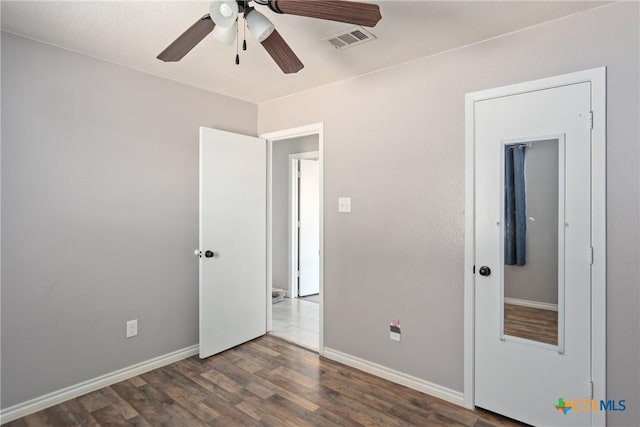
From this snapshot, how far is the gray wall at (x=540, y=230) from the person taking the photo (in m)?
2.06

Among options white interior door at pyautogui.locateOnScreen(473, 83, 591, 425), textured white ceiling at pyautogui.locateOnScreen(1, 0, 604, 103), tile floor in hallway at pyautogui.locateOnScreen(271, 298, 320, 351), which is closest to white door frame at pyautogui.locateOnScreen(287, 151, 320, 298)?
tile floor in hallway at pyautogui.locateOnScreen(271, 298, 320, 351)

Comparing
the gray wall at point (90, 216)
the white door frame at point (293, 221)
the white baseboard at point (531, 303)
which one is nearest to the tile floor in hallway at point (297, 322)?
the white door frame at point (293, 221)

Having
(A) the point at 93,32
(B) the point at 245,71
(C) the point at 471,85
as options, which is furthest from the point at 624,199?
(A) the point at 93,32

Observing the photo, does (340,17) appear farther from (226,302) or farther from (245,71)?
(226,302)

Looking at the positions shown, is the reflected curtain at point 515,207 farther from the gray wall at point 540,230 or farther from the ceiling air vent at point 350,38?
the ceiling air vent at point 350,38

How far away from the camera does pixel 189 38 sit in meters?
1.63

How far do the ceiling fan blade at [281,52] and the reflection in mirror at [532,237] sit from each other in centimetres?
148

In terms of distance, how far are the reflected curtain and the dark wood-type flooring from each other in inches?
42.8

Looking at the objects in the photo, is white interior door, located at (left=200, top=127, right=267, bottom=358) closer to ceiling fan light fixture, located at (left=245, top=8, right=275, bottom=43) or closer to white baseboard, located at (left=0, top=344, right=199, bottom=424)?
white baseboard, located at (left=0, top=344, right=199, bottom=424)

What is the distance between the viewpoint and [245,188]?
11.2 feet

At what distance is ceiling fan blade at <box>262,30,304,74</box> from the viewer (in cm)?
163

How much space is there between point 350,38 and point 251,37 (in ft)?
2.17
